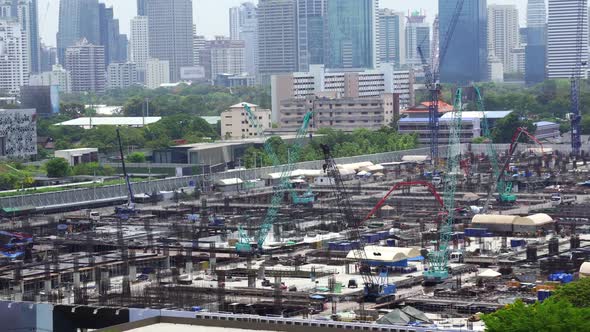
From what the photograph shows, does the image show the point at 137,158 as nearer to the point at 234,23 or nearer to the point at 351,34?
the point at 351,34

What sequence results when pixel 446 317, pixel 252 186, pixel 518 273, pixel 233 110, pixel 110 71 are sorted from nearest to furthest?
pixel 446 317 < pixel 518 273 < pixel 252 186 < pixel 233 110 < pixel 110 71

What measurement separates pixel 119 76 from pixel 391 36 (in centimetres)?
2148

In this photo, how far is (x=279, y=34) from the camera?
84750 mm

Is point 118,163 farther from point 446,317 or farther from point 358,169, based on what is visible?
point 446,317

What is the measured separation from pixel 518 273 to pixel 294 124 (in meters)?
29.5

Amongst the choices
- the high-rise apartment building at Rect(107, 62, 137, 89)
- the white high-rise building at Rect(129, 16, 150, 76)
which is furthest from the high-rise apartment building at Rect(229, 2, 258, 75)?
the high-rise apartment building at Rect(107, 62, 137, 89)

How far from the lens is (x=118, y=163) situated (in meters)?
35.3

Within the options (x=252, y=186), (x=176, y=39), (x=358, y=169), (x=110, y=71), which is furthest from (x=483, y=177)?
(x=176, y=39)

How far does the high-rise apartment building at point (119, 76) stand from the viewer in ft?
314

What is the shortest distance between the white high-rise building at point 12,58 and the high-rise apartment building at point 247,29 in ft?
56.5

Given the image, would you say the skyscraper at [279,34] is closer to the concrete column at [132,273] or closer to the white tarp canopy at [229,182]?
the white tarp canopy at [229,182]

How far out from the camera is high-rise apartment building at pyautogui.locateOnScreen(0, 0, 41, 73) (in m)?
96.6

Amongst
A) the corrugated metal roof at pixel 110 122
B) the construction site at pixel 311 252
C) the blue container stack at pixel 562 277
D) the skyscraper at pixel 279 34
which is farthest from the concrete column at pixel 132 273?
the skyscraper at pixel 279 34

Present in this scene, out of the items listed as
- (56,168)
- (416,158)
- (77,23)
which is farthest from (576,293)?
(77,23)
